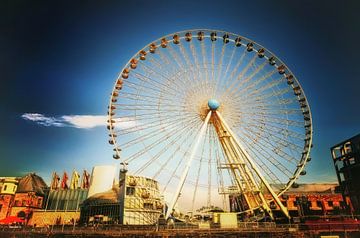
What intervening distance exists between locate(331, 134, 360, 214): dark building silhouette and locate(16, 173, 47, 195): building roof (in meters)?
54.7

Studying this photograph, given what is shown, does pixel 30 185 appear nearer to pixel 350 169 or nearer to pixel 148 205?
pixel 148 205

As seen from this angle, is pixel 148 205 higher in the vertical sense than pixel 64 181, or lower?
lower

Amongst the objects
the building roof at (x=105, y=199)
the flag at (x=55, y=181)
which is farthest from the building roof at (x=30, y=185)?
the building roof at (x=105, y=199)

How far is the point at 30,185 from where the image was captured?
2008 inches

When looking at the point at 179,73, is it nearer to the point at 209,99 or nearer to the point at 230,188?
the point at 209,99

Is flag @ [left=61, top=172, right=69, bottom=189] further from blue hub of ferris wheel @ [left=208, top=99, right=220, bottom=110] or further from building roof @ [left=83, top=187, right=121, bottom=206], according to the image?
blue hub of ferris wheel @ [left=208, top=99, right=220, bottom=110]

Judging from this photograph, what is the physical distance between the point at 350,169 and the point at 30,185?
56.2 meters

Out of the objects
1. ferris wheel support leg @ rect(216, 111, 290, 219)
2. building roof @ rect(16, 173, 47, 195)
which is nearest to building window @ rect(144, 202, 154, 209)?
ferris wheel support leg @ rect(216, 111, 290, 219)

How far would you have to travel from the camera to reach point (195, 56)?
→ 27.5 meters

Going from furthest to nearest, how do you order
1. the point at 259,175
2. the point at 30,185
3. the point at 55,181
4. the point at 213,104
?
the point at 55,181 → the point at 30,185 → the point at 213,104 → the point at 259,175

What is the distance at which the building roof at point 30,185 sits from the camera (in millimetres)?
49844

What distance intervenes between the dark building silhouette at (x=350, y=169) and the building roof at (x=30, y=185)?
54.7m

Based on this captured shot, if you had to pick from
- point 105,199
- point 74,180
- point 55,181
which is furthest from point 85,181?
point 105,199

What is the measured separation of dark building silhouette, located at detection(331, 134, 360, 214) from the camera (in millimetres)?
34594
